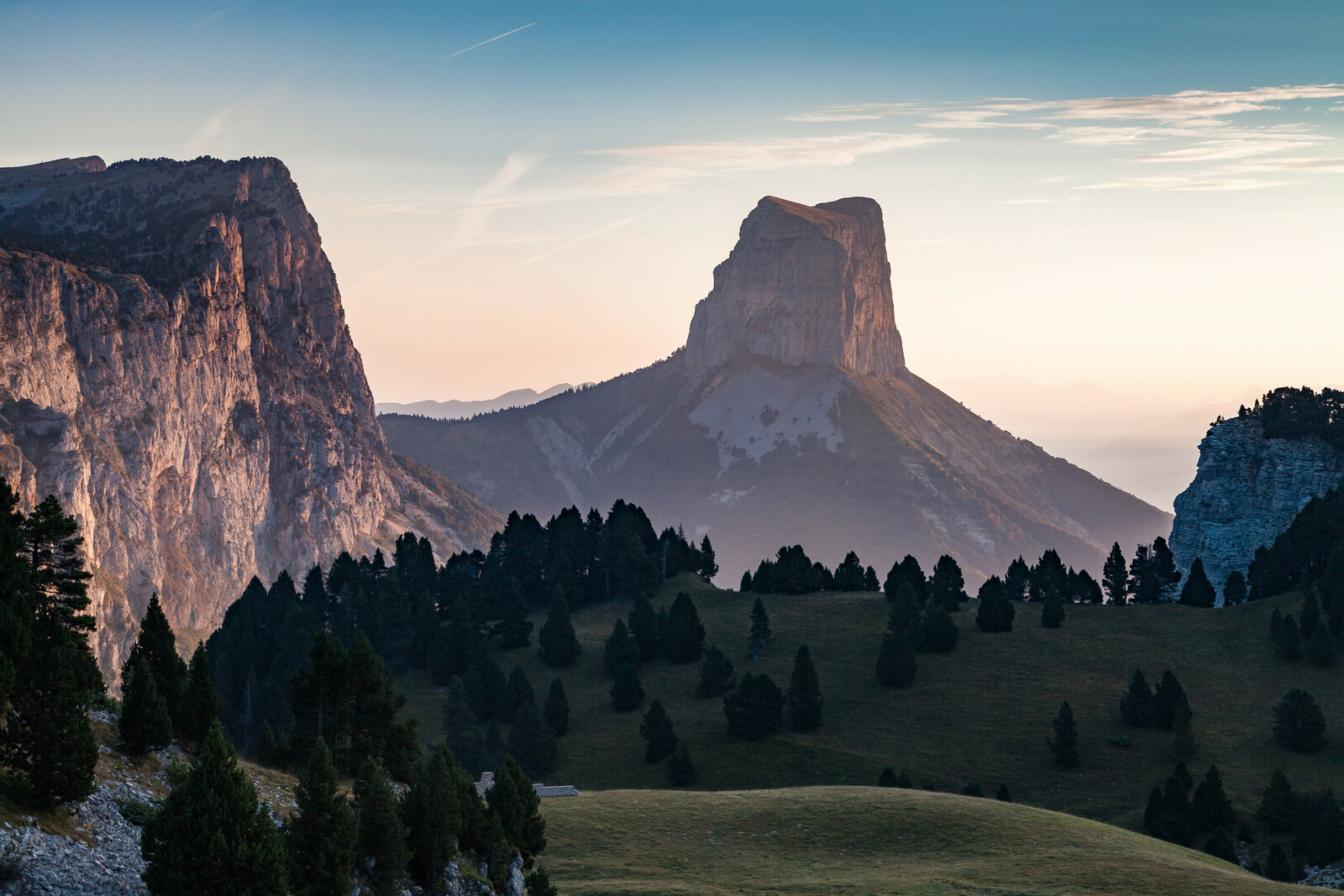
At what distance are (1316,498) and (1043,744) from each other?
70735 millimetres

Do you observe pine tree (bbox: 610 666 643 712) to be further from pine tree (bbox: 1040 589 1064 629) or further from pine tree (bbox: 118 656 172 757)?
pine tree (bbox: 118 656 172 757)

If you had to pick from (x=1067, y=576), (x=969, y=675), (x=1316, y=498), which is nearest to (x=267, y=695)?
(x=969, y=675)

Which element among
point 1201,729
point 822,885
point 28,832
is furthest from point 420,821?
point 1201,729

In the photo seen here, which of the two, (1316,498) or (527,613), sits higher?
(1316,498)

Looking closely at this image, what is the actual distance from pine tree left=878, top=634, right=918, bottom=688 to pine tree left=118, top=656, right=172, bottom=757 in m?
105

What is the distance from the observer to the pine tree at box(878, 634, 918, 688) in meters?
142

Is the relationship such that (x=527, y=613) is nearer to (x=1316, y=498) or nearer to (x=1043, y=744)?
(x=1043, y=744)

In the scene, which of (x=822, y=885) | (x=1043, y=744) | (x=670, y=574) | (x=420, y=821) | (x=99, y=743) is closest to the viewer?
(x=99, y=743)

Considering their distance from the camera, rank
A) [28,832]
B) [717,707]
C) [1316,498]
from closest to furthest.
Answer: [28,832]
[717,707]
[1316,498]

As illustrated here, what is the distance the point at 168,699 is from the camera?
168 feet

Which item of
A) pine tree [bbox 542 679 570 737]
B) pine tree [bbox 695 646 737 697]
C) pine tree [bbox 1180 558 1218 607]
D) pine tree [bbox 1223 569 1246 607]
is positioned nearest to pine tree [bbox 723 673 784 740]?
A: pine tree [bbox 695 646 737 697]

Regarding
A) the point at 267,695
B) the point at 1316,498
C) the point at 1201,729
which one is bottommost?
the point at 267,695

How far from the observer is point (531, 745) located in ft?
416

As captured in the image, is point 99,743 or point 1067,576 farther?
point 1067,576
